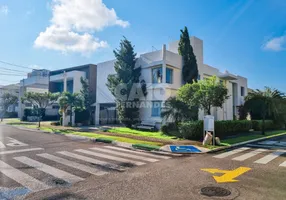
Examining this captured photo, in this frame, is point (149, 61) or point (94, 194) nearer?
point (94, 194)

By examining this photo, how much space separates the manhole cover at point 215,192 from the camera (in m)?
5.20

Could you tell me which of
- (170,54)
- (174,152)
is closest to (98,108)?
(170,54)

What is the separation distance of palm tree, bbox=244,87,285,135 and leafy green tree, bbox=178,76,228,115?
698 centimetres

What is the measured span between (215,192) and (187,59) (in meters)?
19.4

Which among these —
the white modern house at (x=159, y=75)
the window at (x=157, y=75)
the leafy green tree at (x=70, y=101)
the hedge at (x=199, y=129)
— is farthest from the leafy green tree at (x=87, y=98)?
the hedge at (x=199, y=129)

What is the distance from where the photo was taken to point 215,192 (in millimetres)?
5332

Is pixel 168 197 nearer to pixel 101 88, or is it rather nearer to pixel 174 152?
pixel 174 152

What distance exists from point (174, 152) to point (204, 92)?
654 cm

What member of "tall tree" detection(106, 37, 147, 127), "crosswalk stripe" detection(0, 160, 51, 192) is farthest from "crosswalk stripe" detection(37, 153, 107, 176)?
"tall tree" detection(106, 37, 147, 127)

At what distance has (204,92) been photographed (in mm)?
15805

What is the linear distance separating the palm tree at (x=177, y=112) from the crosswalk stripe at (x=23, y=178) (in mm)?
12466

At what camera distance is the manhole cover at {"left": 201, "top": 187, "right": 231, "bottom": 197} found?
520 centimetres

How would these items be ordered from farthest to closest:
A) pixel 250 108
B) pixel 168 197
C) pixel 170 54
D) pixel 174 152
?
pixel 250 108 → pixel 170 54 → pixel 174 152 → pixel 168 197

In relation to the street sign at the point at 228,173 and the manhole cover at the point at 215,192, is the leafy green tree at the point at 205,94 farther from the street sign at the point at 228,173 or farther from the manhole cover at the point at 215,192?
the manhole cover at the point at 215,192
